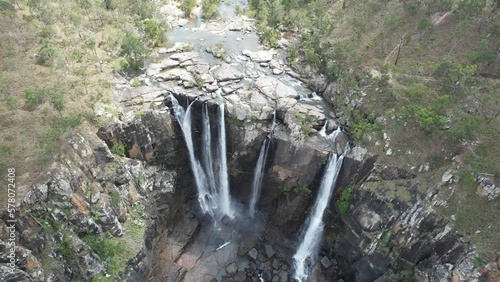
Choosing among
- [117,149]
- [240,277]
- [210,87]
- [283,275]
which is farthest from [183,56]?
[283,275]

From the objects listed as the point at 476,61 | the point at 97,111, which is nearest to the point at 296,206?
the point at 97,111

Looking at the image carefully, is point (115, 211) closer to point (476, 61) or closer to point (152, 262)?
point (152, 262)

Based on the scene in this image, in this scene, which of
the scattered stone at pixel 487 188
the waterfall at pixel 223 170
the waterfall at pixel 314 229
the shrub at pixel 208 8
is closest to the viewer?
the scattered stone at pixel 487 188

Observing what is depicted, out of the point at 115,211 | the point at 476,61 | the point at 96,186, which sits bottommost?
the point at 115,211

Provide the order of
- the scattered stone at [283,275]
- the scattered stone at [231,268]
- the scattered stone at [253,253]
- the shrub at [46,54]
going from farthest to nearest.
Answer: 1. the scattered stone at [253,253]
2. the shrub at [46,54]
3. the scattered stone at [231,268]
4. the scattered stone at [283,275]

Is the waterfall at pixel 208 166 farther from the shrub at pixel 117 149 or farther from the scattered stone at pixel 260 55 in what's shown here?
the scattered stone at pixel 260 55

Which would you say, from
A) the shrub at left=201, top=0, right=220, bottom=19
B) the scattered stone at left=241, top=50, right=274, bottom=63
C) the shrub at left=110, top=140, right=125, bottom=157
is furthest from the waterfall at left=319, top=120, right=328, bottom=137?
the shrub at left=201, top=0, right=220, bottom=19

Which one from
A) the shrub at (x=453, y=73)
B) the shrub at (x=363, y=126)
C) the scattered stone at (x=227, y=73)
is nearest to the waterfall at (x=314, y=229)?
the shrub at (x=363, y=126)
